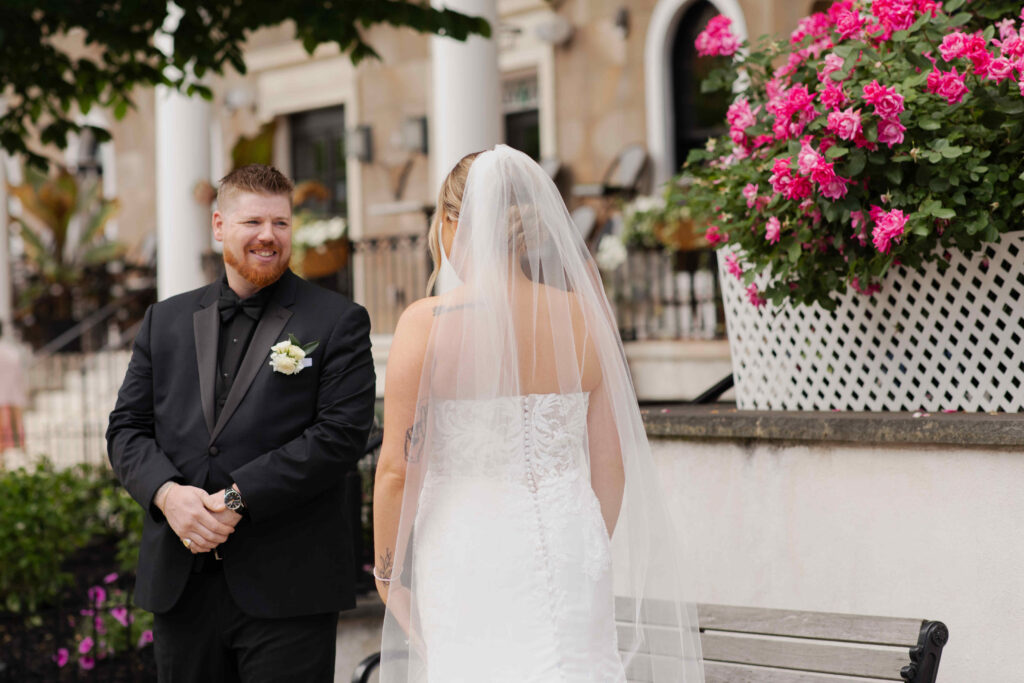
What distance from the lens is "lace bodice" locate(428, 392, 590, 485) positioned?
2.83m

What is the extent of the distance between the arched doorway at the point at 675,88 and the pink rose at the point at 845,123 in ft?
29.3

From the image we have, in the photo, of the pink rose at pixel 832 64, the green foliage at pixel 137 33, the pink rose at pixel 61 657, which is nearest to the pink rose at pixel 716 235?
the pink rose at pixel 832 64

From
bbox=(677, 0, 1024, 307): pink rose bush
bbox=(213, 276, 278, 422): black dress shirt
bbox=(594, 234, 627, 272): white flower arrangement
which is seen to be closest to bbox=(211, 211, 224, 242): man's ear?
bbox=(213, 276, 278, 422): black dress shirt

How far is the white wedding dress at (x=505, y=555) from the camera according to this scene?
9.18 ft

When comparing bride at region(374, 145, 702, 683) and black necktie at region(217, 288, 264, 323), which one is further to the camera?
black necktie at region(217, 288, 264, 323)

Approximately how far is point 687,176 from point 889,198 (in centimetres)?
124

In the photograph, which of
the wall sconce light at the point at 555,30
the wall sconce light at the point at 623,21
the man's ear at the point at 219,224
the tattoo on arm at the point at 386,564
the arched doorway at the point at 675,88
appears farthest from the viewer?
the wall sconce light at the point at 555,30

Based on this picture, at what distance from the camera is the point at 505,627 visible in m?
2.80

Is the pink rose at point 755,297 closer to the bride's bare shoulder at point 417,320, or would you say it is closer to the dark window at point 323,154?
the bride's bare shoulder at point 417,320

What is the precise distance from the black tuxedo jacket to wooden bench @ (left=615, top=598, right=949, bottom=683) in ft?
2.95

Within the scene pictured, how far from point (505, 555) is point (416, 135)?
41.1 feet

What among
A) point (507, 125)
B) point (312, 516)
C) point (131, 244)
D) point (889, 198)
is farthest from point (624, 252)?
point (131, 244)

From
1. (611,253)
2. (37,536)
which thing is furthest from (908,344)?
(611,253)

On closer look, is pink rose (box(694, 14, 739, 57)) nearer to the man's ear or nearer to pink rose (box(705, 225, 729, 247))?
pink rose (box(705, 225, 729, 247))
